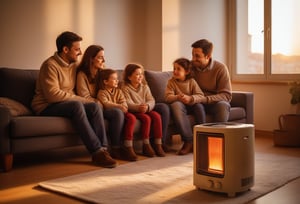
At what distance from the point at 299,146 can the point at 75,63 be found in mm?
2238

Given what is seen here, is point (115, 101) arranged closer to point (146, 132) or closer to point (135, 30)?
point (146, 132)

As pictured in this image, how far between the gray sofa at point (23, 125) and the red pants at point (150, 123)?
0.20ft

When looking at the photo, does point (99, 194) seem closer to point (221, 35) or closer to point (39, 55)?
point (39, 55)

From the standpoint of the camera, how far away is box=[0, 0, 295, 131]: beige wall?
376 cm

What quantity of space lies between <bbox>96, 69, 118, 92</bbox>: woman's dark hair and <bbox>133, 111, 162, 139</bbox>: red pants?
38 centimetres

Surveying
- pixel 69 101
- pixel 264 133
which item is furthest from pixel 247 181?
pixel 264 133

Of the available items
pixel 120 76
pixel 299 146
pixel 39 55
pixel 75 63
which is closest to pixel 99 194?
pixel 75 63

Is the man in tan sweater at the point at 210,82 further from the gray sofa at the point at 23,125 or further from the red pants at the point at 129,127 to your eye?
the red pants at the point at 129,127

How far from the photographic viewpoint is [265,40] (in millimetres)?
4758

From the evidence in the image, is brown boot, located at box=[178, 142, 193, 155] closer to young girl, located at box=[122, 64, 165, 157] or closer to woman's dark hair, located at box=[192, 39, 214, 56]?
young girl, located at box=[122, 64, 165, 157]

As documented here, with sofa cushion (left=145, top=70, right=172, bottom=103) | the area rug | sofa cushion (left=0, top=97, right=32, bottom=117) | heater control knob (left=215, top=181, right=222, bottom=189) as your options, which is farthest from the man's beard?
heater control knob (left=215, top=181, right=222, bottom=189)

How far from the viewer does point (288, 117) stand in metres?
3.96

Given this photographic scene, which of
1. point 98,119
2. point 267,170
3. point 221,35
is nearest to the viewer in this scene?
point 267,170

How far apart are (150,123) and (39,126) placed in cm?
94
